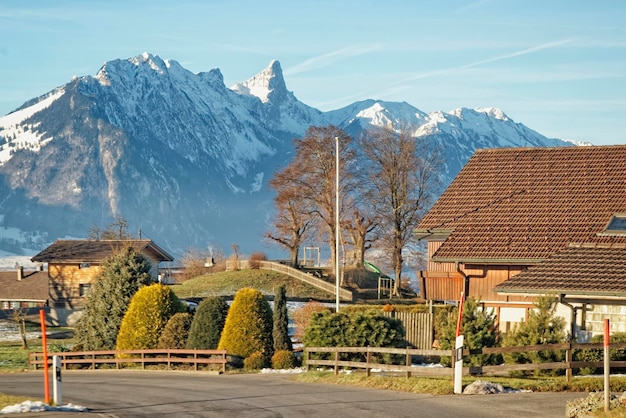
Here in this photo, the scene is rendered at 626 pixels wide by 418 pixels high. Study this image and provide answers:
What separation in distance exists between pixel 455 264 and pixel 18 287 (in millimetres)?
75950

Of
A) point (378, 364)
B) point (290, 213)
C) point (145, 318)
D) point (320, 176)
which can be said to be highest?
point (320, 176)

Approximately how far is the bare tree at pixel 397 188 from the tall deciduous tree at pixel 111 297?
3738cm

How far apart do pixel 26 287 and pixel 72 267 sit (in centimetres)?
1779

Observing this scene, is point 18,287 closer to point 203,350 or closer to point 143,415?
A: point 203,350

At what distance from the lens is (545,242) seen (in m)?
44.5

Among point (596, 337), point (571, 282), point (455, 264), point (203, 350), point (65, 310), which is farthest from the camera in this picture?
point (65, 310)

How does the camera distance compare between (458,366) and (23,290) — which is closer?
(458,366)

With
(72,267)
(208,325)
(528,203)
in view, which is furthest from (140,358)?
(72,267)

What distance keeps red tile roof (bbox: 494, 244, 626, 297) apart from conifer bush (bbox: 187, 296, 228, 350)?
37.6 ft

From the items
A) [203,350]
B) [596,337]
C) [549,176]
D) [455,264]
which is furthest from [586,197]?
[203,350]

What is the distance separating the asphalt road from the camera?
85.4 feet

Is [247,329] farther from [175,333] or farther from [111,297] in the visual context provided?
[111,297]

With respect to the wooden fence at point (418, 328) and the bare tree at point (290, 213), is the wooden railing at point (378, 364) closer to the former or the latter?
the wooden fence at point (418, 328)

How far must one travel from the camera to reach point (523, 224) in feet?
151
